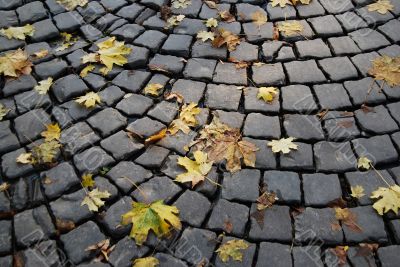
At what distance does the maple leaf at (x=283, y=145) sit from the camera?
295 centimetres

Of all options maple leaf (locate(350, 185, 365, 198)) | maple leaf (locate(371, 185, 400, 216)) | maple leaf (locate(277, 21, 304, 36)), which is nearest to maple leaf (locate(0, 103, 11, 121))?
maple leaf (locate(277, 21, 304, 36))

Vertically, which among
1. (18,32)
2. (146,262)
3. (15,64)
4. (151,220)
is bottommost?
(146,262)

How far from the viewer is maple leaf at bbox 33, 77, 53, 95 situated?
3412mm

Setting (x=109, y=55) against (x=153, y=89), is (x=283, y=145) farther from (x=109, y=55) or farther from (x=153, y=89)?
(x=109, y=55)

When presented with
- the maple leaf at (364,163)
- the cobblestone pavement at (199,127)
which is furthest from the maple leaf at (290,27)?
the maple leaf at (364,163)

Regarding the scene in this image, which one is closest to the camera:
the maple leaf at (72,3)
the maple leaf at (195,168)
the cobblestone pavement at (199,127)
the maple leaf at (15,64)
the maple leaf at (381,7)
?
the cobblestone pavement at (199,127)

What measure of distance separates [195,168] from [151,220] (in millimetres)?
546

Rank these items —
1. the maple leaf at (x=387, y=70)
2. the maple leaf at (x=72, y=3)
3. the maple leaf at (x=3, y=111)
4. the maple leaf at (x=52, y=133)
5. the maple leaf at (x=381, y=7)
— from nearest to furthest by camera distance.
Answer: the maple leaf at (x=52, y=133) → the maple leaf at (x=3, y=111) → the maple leaf at (x=387, y=70) → the maple leaf at (x=381, y=7) → the maple leaf at (x=72, y=3)

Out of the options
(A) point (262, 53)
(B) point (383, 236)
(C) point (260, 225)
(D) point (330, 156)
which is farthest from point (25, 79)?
(B) point (383, 236)

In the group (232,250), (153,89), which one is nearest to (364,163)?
(232,250)

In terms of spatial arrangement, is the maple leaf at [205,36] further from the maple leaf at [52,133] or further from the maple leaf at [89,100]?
the maple leaf at [52,133]

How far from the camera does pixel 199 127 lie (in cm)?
313

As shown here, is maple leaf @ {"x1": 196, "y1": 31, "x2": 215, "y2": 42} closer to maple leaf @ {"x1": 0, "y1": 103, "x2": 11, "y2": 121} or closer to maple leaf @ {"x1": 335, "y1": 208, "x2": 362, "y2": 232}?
maple leaf @ {"x1": 0, "y1": 103, "x2": 11, "y2": 121}

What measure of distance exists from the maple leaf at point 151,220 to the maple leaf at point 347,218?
1113 millimetres
